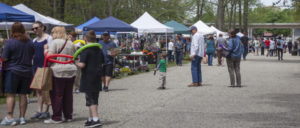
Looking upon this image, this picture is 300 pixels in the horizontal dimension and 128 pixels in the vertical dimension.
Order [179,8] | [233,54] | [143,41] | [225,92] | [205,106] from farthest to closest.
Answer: [179,8]
[143,41]
[233,54]
[225,92]
[205,106]

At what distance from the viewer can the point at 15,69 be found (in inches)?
316

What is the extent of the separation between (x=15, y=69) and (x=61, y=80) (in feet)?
2.63

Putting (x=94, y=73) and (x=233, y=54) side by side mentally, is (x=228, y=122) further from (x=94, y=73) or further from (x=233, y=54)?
(x=233, y=54)

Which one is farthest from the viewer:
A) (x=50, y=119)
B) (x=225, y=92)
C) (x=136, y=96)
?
(x=225, y=92)

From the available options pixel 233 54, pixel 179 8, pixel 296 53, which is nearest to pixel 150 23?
pixel 233 54

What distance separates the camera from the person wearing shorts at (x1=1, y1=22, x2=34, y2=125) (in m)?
7.98

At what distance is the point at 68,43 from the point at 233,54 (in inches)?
284

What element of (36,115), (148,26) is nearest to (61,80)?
(36,115)

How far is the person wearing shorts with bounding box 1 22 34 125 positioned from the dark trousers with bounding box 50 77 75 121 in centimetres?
52

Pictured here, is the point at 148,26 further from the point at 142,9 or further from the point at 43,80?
the point at 142,9

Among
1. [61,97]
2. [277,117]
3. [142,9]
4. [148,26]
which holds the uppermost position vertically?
[142,9]

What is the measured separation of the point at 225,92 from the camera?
12.9m

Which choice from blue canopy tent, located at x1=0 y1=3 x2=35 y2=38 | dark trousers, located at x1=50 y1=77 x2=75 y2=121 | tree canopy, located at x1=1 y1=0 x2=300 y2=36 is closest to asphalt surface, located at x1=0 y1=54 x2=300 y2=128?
dark trousers, located at x1=50 y1=77 x2=75 y2=121

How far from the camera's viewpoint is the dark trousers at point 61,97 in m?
7.99
